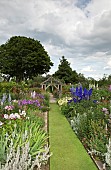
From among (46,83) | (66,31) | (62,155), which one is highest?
(66,31)

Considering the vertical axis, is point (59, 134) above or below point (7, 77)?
below

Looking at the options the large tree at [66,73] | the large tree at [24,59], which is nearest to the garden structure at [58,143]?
the large tree at [66,73]

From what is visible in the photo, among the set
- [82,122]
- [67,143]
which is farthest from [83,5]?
[67,143]

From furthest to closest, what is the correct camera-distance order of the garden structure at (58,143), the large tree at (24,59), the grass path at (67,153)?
the large tree at (24,59)
the grass path at (67,153)
the garden structure at (58,143)

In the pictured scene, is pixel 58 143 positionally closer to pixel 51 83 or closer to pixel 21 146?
pixel 21 146

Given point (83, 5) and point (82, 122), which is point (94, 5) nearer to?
point (83, 5)

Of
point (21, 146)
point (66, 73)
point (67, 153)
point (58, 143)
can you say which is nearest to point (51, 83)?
point (66, 73)

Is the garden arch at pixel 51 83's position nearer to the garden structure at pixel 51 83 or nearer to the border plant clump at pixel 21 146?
the garden structure at pixel 51 83

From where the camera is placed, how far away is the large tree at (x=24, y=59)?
32406mm

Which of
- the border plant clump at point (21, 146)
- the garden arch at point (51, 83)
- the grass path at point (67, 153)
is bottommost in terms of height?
the grass path at point (67, 153)

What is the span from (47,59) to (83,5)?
84.2 feet

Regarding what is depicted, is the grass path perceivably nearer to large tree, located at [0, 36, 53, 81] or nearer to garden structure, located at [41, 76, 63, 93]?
garden structure, located at [41, 76, 63, 93]

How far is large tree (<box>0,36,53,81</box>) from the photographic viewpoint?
3241cm

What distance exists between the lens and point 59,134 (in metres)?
6.63
